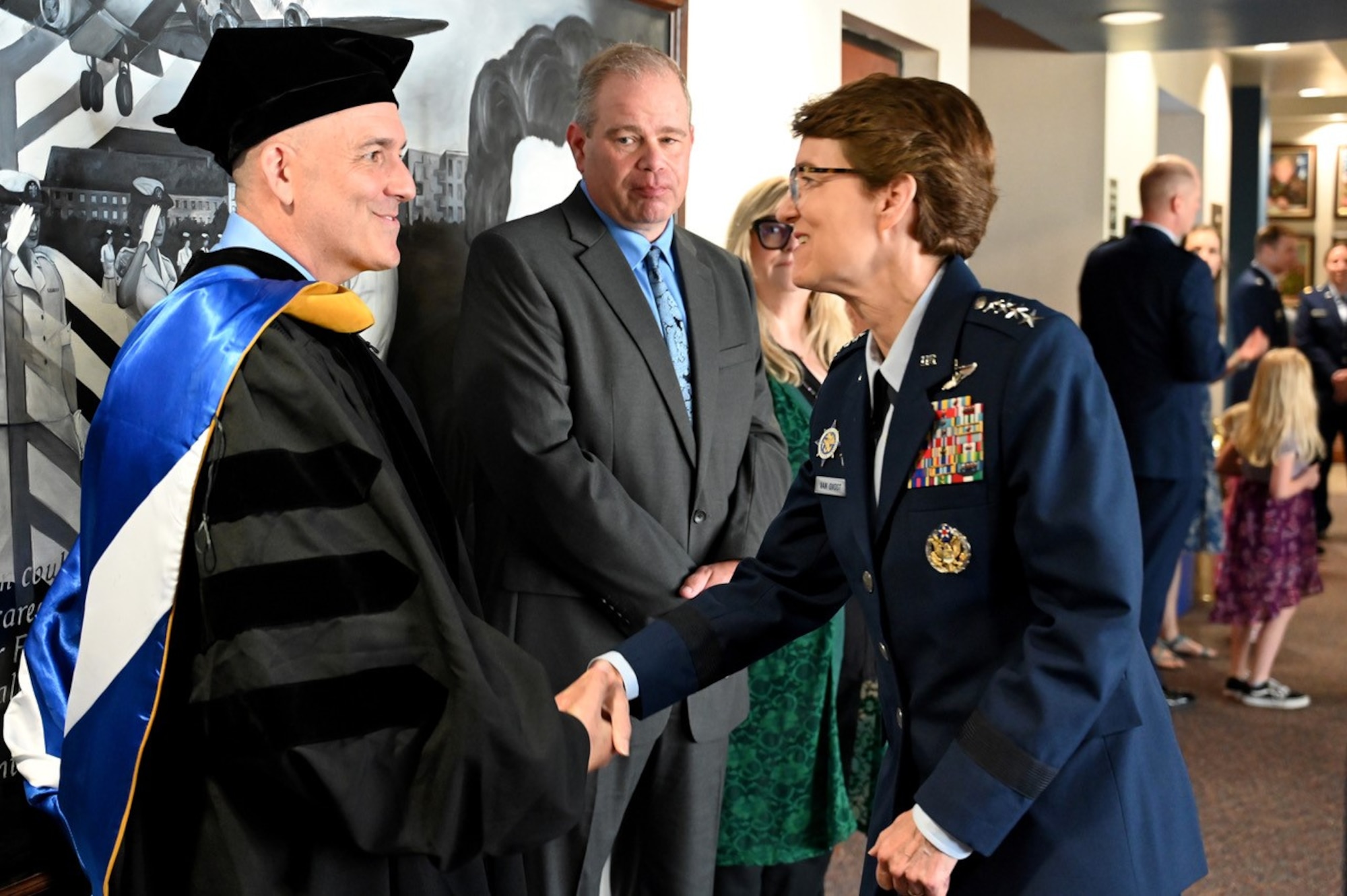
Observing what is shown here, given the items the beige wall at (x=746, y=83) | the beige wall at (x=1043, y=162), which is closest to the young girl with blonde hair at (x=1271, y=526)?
the beige wall at (x=1043, y=162)

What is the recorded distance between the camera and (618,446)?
8.79 feet

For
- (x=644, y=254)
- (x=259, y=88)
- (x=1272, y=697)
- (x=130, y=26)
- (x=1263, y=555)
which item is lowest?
(x=1272, y=697)

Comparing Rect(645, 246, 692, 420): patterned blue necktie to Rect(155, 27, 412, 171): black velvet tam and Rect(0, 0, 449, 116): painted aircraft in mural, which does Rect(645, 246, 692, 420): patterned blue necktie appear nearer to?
Rect(0, 0, 449, 116): painted aircraft in mural

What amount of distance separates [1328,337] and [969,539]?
8738 mm

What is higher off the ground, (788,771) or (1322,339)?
(1322,339)

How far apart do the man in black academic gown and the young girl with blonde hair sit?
4.79 metres

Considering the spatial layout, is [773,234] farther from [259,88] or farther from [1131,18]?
[1131,18]

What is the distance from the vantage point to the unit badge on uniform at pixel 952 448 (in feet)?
5.43

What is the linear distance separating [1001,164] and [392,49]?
6.37m

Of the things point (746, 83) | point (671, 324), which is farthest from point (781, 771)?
point (746, 83)

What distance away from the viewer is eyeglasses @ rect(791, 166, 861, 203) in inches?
71.9

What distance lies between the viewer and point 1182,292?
225 inches

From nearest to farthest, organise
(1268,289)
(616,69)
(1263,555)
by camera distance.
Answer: (616,69) → (1263,555) → (1268,289)

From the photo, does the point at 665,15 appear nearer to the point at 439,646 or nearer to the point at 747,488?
the point at 747,488
